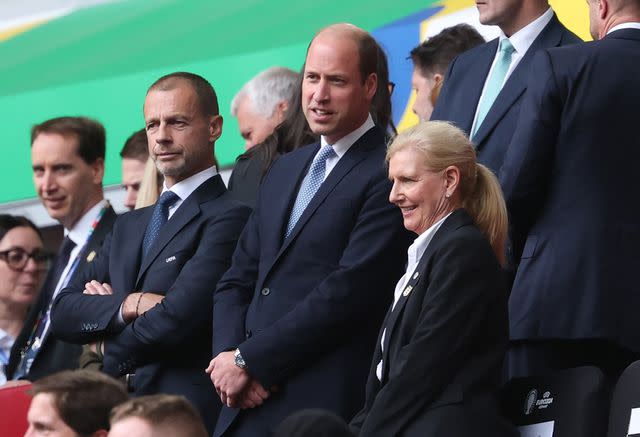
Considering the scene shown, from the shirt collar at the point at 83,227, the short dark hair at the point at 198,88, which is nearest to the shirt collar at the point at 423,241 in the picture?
the short dark hair at the point at 198,88

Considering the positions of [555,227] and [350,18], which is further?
[350,18]

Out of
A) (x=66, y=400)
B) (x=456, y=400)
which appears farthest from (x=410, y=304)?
(x=66, y=400)

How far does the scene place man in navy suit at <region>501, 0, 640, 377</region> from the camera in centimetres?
432

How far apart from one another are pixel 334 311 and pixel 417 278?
44 cm

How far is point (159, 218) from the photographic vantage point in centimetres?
540

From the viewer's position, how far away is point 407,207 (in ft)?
14.2

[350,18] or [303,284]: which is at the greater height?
[350,18]

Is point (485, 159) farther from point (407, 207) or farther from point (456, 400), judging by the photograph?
point (456, 400)

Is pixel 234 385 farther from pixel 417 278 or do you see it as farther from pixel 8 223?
pixel 8 223

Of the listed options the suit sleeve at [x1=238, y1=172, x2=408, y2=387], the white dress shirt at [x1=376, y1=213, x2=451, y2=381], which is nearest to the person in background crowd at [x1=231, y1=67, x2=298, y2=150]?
the suit sleeve at [x1=238, y1=172, x2=408, y2=387]

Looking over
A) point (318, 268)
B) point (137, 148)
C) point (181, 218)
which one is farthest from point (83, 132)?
point (318, 268)

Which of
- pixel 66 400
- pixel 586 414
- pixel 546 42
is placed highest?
pixel 546 42

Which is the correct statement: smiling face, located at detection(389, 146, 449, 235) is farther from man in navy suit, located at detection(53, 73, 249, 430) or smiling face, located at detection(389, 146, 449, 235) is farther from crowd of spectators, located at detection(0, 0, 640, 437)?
man in navy suit, located at detection(53, 73, 249, 430)

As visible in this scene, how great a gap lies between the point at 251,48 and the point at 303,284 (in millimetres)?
3301
